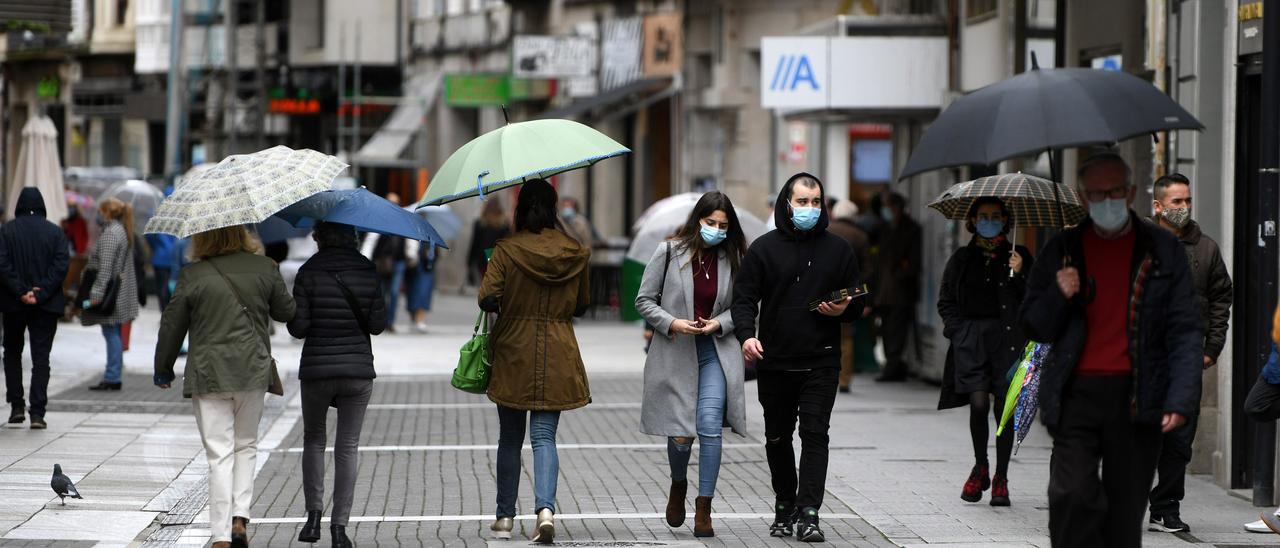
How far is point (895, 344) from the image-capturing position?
19188 mm

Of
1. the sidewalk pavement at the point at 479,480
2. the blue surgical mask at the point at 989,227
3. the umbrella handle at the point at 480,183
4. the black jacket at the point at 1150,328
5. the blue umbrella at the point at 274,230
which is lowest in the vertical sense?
the sidewalk pavement at the point at 479,480

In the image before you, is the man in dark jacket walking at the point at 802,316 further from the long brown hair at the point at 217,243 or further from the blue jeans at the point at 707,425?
the long brown hair at the point at 217,243

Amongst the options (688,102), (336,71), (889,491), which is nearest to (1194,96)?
(889,491)

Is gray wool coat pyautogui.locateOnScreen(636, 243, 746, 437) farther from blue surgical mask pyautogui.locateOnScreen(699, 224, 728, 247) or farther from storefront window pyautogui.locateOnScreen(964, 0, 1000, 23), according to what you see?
Result: storefront window pyautogui.locateOnScreen(964, 0, 1000, 23)

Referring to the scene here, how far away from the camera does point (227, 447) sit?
8.76 meters

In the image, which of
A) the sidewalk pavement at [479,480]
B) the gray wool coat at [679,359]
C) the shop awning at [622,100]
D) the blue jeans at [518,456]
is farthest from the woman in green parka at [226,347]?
the shop awning at [622,100]

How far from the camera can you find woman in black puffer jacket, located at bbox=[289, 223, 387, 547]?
8.86 metres

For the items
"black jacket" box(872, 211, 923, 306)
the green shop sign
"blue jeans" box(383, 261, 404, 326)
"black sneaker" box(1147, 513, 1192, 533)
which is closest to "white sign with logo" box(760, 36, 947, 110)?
"black jacket" box(872, 211, 923, 306)

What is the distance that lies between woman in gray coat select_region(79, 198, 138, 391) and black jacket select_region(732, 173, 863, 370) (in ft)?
29.5

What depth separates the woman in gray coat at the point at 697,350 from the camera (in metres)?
9.50

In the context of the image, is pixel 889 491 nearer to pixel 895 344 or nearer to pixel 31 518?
pixel 31 518

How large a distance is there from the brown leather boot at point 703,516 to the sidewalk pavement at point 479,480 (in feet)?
0.23

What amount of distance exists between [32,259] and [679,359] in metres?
6.60

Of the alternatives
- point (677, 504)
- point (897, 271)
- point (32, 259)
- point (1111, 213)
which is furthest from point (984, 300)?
point (897, 271)
